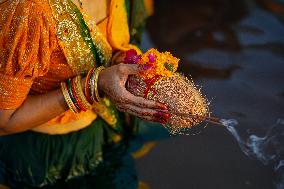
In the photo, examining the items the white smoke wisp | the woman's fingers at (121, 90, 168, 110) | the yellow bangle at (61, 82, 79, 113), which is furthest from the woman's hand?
the white smoke wisp

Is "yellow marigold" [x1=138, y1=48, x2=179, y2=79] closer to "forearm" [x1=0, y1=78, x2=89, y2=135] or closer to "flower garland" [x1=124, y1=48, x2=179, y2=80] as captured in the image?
"flower garland" [x1=124, y1=48, x2=179, y2=80]

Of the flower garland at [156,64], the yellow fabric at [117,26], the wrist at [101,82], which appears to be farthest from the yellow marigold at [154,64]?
the yellow fabric at [117,26]

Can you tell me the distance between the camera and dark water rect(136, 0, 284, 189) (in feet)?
6.23

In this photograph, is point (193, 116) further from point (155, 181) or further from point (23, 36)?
point (155, 181)

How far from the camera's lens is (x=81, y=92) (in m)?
1.32

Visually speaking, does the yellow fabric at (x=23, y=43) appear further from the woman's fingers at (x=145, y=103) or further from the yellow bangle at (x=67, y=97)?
the woman's fingers at (x=145, y=103)

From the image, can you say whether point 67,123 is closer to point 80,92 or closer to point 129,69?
point 80,92

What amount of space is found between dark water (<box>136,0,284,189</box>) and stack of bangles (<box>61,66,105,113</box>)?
2.20ft

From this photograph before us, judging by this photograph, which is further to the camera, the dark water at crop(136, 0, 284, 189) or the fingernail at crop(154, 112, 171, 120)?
the dark water at crop(136, 0, 284, 189)

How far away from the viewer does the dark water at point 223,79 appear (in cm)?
190

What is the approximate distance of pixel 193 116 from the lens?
124 cm

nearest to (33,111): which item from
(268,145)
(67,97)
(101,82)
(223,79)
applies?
(67,97)

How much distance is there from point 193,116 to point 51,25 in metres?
0.44

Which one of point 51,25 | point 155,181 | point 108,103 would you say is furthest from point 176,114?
point 155,181
